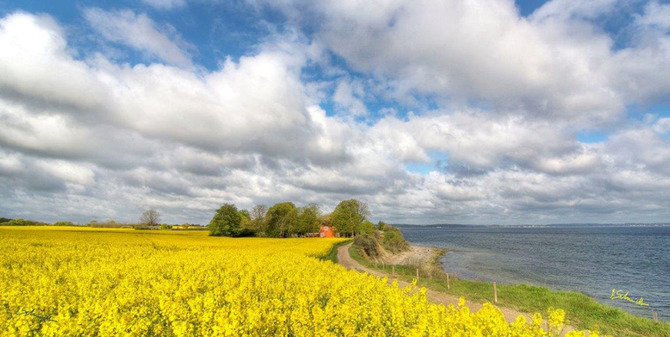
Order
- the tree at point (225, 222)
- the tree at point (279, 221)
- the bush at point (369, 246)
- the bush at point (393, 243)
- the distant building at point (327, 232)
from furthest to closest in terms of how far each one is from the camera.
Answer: the distant building at point (327, 232), the tree at point (279, 221), the tree at point (225, 222), the bush at point (393, 243), the bush at point (369, 246)

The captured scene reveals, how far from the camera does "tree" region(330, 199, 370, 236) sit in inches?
3615

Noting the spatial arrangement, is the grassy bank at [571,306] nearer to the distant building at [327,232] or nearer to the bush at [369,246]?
the bush at [369,246]

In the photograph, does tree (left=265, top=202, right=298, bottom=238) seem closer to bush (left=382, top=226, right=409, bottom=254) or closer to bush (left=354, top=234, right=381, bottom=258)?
bush (left=382, top=226, right=409, bottom=254)

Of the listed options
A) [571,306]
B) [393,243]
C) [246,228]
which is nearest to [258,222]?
[246,228]

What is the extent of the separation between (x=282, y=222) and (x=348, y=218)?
1956 cm

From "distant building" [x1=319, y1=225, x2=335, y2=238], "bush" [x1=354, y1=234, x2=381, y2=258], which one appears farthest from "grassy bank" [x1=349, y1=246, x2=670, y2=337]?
"distant building" [x1=319, y1=225, x2=335, y2=238]

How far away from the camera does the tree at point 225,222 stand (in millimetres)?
75312

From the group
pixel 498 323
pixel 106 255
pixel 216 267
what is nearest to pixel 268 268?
pixel 216 267

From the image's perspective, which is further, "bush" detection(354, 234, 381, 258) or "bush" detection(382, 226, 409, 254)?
"bush" detection(382, 226, 409, 254)

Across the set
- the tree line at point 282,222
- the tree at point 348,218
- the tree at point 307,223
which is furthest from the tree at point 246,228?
the tree at point 348,218

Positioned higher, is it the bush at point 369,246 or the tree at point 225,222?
the tree at point 225,222

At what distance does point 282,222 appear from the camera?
85812 millimetres

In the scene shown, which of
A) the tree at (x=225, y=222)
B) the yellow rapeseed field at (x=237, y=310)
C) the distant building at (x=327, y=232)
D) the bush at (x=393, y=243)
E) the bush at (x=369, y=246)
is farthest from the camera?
the distant building at (x=327, y=232)

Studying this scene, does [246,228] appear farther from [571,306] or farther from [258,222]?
[571,306]
